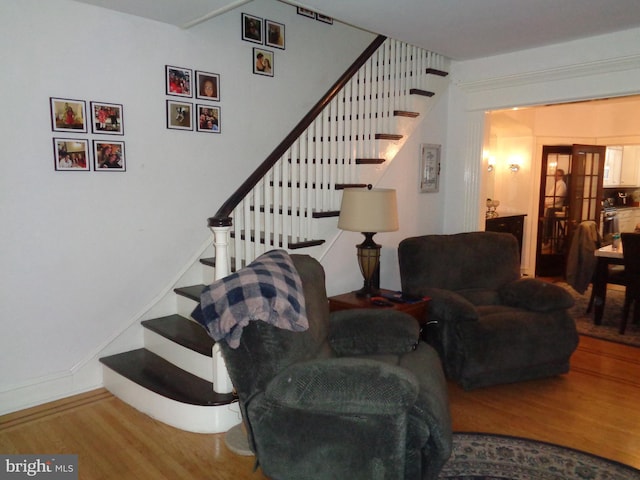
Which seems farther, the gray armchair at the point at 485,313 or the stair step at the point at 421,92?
the stair step at the point at 421,92

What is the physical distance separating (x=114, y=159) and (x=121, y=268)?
72cm

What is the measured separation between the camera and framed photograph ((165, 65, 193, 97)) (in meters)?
3.28

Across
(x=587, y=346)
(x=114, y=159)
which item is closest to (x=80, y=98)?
(x=114, y=159)

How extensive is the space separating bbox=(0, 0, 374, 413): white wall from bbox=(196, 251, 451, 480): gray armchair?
60.5 inches

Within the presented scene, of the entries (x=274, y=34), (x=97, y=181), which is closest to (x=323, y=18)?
(x=274, y=34)

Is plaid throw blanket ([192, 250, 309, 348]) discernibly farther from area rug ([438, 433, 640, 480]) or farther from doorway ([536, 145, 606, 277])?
doorway ([536, 145, 606, 277])

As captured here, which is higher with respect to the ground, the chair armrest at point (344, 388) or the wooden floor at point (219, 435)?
the chair armrest at point (344, 388)

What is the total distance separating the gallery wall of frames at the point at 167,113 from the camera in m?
2.88

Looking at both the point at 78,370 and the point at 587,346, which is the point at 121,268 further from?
the point at 587,346

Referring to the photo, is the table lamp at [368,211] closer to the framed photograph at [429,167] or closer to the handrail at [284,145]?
the handrail at [284,145]

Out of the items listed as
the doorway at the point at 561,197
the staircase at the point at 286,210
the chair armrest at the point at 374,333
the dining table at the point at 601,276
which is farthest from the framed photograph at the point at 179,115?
the doorway at the point at 561,197

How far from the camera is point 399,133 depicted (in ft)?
12.5

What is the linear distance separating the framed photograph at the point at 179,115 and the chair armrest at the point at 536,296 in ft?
8.63

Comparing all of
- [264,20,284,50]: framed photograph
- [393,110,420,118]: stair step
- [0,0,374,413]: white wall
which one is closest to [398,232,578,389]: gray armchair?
[393,110,420,118]: stair step
